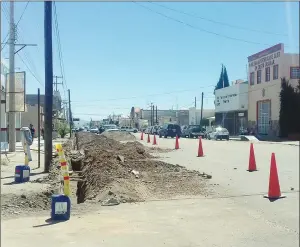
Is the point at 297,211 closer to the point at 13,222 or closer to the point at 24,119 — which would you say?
the point at 13,222

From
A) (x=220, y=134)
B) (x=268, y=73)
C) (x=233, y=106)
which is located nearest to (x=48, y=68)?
(x=220, y=134)

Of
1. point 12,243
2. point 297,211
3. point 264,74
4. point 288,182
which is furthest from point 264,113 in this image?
point 12,243

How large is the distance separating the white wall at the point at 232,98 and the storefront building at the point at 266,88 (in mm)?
1320

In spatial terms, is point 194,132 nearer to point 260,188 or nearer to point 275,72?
point 275,72

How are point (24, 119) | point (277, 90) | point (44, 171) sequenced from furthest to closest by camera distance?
point (24, 119) < point (277, 90) < point (44, 171)

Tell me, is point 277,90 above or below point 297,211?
above

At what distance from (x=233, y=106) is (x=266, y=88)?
962 centimetres

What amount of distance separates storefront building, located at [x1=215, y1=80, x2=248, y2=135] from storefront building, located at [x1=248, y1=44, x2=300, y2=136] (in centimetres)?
156

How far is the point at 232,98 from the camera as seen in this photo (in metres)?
57.3

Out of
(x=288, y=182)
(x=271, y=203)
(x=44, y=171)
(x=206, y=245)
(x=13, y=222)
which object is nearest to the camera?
(x=206, y=245)

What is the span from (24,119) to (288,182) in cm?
4751

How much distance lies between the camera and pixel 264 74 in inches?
1876

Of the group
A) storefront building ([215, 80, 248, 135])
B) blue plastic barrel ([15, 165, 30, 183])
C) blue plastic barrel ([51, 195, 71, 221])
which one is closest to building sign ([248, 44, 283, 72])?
storefront building ([215, 80, 248, 135])

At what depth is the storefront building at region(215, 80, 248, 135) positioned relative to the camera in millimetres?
54562
